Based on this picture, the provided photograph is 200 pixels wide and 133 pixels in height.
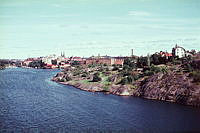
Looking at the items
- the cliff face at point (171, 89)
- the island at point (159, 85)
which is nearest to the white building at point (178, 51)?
the island at point (159, 85)

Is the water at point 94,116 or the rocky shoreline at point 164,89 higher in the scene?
the rocky shoreline at point 164,89

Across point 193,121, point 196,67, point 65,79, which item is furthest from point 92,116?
point 65,79

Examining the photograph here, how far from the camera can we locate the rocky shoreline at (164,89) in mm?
75312

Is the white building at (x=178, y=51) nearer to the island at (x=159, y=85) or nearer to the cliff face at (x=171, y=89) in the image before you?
the island at (x=159, y=85)

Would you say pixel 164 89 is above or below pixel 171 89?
below

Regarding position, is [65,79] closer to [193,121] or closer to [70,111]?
[70,111]

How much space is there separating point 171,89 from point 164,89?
295 centimetres

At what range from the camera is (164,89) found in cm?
8512

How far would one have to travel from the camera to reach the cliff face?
7465 cm

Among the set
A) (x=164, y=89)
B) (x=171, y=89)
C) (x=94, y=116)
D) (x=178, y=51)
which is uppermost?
(x=178, y=51)

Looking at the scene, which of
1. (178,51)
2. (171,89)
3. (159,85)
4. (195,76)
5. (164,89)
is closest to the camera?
(195,76)

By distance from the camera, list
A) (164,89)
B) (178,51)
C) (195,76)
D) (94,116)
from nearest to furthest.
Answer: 1. (94,116)
2. (195,76)
3. (164,89)
4. (178,51)

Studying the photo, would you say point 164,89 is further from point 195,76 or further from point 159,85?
point 195,76

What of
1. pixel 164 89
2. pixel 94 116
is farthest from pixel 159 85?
pixel 94 116
